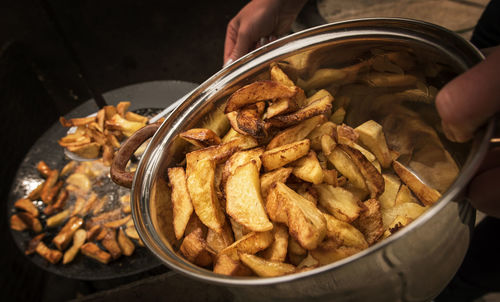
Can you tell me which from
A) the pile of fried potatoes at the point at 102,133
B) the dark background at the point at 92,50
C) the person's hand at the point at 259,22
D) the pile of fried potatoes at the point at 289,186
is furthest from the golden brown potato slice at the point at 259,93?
the dark background at the point at 92,50

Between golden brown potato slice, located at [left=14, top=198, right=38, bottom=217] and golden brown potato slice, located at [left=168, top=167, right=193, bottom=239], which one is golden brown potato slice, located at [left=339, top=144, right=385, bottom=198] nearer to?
golden brown potato slice, located at [left=168, top=167, right=193, bottom=239]

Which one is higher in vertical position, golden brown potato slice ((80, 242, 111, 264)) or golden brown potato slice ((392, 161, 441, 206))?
golden brown potato slice ((392, 161, 441, 206))

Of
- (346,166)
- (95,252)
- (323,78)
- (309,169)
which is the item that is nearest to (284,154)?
(309,169)

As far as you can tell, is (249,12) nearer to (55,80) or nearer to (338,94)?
(338,94)

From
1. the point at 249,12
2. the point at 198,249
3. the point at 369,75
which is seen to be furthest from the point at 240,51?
the point at 198,249

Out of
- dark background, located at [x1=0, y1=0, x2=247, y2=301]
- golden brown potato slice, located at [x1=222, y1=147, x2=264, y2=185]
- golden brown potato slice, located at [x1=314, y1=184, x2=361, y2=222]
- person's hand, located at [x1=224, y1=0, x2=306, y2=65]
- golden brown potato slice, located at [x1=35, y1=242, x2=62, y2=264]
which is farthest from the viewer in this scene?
dark background, located at [x1=0, y1=0, x2=247, y2=301]

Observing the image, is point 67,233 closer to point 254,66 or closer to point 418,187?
point 254,66

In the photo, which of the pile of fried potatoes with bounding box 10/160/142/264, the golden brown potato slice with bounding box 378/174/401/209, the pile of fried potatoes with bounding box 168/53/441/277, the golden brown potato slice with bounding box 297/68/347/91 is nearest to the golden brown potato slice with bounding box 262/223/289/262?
the pile of fried potatoes with bounding box 168/53/441/277
